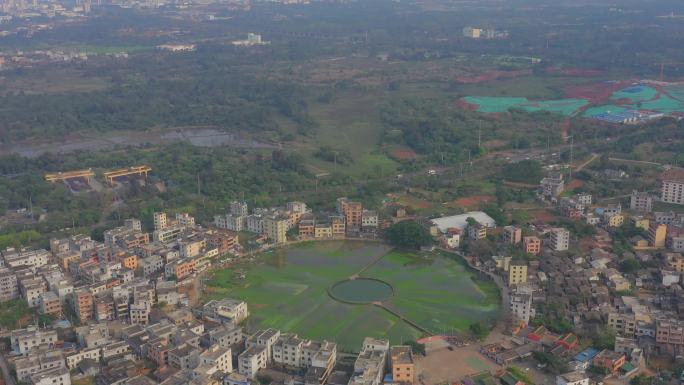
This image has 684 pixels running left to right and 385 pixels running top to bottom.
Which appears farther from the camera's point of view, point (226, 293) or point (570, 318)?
point (226, 293)

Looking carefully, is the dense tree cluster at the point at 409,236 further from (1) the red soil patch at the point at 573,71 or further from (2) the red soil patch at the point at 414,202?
(1) the red soil patch at the point at 573,71

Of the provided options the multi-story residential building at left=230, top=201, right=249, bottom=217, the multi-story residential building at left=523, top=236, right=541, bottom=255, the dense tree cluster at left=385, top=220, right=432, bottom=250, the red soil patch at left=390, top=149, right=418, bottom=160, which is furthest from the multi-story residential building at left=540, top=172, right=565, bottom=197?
the multi-story residential building at left=230, top=201, right=249, bottom=217

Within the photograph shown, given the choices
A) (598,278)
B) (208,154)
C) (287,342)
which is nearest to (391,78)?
(208,154)

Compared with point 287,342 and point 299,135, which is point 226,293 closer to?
point 287,342

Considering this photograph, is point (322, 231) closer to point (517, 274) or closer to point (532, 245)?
point (532, 245)

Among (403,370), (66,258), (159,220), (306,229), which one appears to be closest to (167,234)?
(159,220)

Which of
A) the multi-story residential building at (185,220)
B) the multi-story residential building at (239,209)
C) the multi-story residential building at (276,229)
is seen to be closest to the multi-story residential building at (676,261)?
the multi-story residential building at (276,229)
